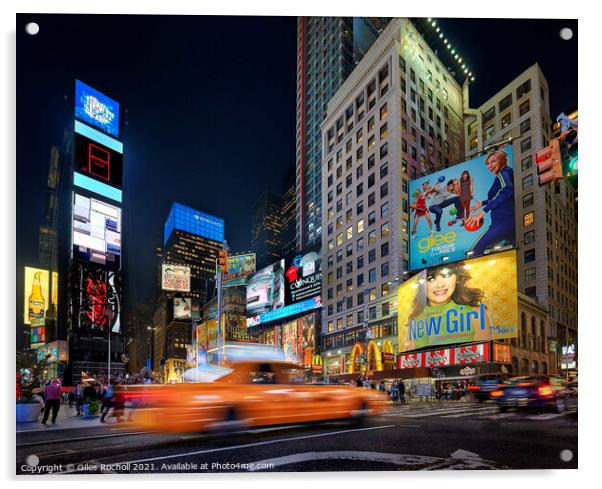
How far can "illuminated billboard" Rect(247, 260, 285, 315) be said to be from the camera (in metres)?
52.2

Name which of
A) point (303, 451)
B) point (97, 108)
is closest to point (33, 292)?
point (97, 108)

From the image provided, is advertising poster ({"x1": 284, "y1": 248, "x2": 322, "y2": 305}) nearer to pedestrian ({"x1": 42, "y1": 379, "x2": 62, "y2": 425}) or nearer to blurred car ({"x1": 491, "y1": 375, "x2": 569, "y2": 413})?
blurred car ({"x1": 491, "y1": 375, "x2": 569, "y2": 413})

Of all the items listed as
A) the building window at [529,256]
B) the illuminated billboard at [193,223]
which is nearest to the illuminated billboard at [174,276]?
the illuminated billboard at [193,223]

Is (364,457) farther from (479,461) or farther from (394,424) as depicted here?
(394,424)

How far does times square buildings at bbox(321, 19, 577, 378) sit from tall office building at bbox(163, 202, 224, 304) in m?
11.7

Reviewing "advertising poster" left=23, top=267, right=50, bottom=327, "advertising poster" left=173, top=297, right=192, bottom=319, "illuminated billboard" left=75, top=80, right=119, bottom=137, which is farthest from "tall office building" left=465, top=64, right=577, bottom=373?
"advertising poster" left=173, top=297, right=192, bottom=319

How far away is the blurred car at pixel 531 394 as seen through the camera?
10438 millimetres

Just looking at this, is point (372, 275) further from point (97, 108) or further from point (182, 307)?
point (97, 108)

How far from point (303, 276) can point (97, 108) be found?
39.1 m

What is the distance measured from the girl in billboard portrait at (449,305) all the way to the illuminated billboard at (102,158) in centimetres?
1607

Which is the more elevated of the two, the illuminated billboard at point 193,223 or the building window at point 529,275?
the illuminated billboard at point 193,223

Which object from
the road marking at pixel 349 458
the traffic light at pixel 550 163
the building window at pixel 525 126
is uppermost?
the building window at pixel 525 126

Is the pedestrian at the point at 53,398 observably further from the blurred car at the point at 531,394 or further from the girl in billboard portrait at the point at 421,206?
the girl in billboard portrait at the point at 421,206

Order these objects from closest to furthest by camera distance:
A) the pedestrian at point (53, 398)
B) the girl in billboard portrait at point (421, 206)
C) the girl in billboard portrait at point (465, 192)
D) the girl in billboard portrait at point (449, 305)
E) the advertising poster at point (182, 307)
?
the pedestrian at point (53, 398) → the girl in billboard portrait at point (449, 305) → the girl in billboard portrait at point (465, 192) → the girl in billboard portrait at point (421, 206) → the advertising poster at point (182, 307)
